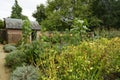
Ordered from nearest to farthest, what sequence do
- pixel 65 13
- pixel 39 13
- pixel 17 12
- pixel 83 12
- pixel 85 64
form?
pixel 85 64, pixel 65 13, pixel 83 12, pixel 17 12, pixel 39 13

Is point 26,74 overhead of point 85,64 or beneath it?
beneath

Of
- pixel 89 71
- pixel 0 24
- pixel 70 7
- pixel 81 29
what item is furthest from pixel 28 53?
pixel 70 7

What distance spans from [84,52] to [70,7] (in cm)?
3323

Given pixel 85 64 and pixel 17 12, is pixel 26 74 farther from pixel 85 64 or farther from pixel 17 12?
pixel 17 12

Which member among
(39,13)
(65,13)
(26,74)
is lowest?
(39,13)

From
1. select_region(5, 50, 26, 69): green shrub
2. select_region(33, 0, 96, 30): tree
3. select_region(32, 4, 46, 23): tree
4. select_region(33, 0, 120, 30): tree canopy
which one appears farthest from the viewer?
select_region(32, 4, 46, 23): tree

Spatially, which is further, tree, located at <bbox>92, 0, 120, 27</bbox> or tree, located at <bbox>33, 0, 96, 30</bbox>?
tree, located at <bbox>33, 0, 96, 30</bbox>

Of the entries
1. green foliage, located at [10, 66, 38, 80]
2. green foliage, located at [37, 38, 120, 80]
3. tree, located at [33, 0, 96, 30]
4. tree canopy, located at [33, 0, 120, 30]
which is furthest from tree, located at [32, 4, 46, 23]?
green foliage, located at [37, 38, 120, 80]

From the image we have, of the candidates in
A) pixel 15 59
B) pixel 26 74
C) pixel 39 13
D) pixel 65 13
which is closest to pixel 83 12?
pixel 65 13

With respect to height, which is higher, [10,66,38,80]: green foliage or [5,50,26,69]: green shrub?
[10,66,38,80]: green foliage

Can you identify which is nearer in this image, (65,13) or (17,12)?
(65,13)

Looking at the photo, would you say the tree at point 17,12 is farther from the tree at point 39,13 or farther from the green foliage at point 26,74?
the green foliage at point 26,74

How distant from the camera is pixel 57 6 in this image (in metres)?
40.3

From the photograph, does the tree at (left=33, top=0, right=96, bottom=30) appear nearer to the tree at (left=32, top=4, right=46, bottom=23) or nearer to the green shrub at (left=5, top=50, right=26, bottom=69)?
the tree at (left=32, top=4, right=46, bottom=23)
